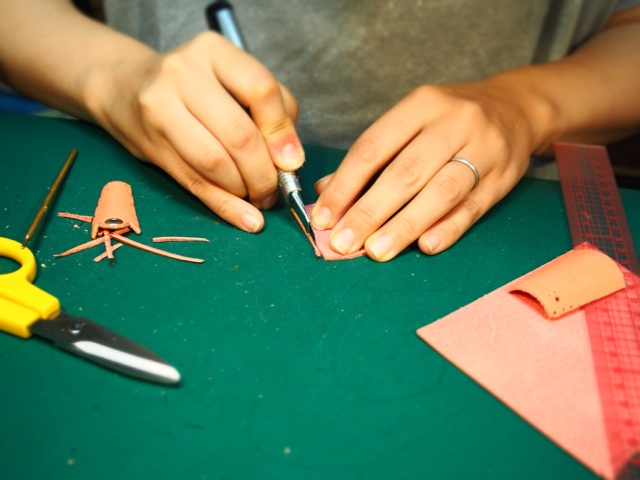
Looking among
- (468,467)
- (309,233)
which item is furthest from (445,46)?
(468,467)

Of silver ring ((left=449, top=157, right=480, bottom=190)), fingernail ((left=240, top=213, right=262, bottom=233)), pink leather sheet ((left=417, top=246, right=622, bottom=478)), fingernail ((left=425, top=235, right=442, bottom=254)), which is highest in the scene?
silver ring ((left=449, top=157, right=480, bottom=190))

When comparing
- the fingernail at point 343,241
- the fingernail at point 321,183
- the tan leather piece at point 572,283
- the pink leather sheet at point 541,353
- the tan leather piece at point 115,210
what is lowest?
the tan leather piece at point 115,210

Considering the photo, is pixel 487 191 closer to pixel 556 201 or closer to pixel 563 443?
pixel 556 201

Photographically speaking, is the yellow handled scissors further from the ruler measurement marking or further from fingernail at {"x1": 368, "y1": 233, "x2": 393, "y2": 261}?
the ruler measurement marking

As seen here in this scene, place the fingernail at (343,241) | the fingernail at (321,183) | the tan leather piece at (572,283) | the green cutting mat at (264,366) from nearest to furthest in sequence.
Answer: the green cutting mat at (264,366)
the tan leather piece at (572,283)
the fingernail at (343,241)
the fingernail at (321,183)

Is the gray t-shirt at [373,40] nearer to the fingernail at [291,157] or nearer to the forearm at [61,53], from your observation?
the forearm at [61,53]

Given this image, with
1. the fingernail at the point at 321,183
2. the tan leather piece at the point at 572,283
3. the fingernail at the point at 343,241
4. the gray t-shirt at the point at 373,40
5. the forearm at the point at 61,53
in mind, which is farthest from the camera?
the gray t-shirt at the point at 373,40

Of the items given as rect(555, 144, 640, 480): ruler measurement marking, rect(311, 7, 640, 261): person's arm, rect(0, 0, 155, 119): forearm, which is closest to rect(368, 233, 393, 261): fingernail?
rect(311, 7, 640, 261): person's arm

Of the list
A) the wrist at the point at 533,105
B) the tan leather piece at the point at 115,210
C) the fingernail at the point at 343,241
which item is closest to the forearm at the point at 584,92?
the wrist at the point at 533,105
